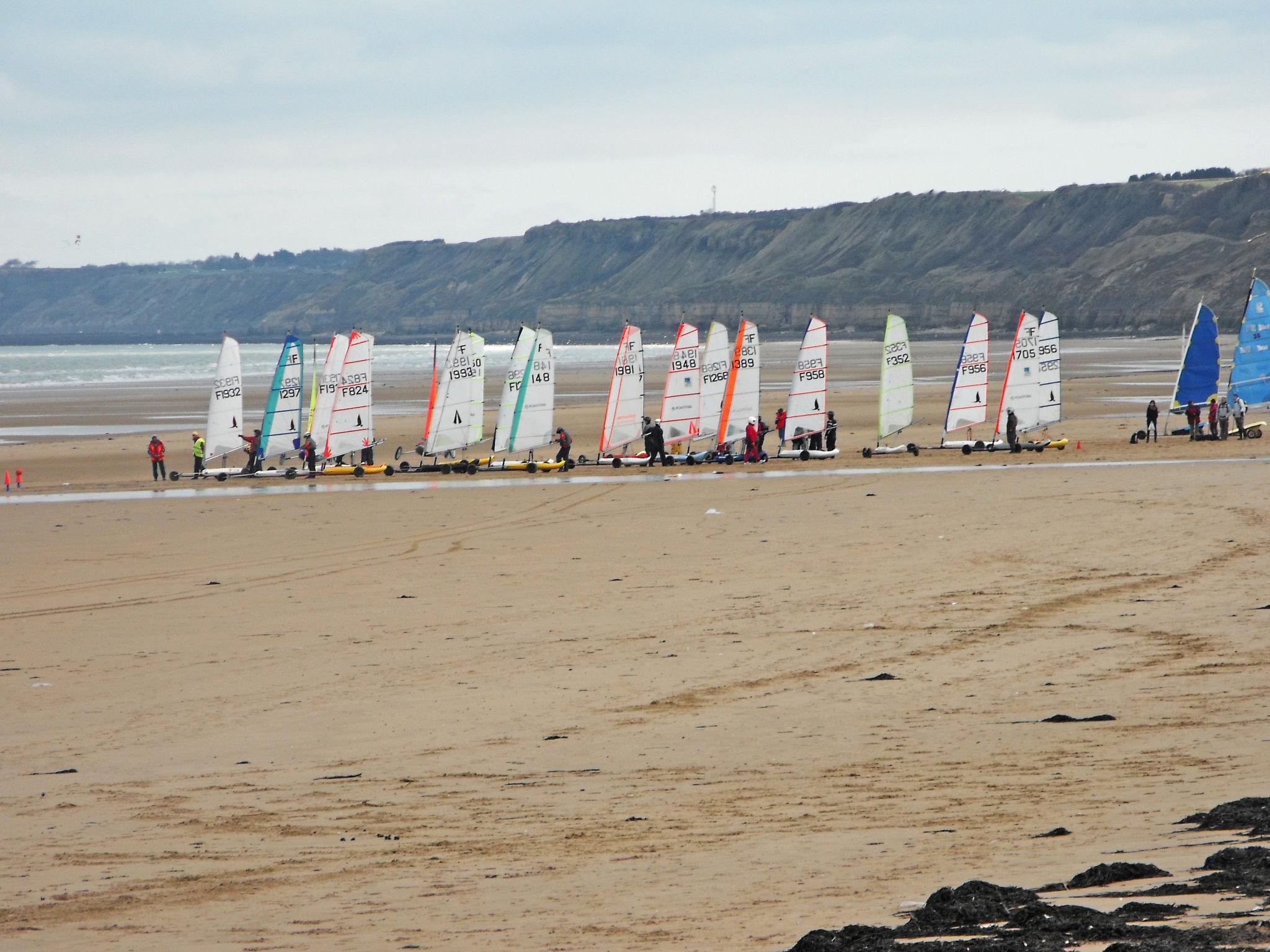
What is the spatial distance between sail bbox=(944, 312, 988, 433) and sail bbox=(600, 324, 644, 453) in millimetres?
7206

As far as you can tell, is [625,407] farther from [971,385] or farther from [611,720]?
[611,720]

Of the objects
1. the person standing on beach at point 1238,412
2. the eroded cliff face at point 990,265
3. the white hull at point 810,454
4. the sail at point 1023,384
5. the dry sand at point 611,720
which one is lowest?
the dry sand at point 611,720

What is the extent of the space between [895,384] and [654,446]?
6104 millimetres

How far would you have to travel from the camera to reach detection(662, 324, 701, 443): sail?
33.4 meters

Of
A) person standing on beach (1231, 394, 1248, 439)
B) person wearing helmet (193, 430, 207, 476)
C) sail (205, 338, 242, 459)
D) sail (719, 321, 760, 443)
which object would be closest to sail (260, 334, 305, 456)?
sail (205, 338, 242, 459)

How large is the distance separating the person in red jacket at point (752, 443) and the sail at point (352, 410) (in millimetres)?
8414

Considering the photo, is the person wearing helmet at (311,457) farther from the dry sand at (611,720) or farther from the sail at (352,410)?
the dry sand at (611,720)

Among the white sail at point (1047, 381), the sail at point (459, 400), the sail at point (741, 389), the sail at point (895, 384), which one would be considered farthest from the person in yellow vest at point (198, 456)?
the white sail at point (1047, 381)

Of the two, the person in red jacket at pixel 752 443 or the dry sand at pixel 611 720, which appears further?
the person in red jacket at pixel 752 443

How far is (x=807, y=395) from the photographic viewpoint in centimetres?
3297

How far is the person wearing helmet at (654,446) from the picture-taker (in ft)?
105

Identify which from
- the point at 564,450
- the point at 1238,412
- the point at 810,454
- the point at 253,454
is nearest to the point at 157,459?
the point at 253,454

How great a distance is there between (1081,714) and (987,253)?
163813mm

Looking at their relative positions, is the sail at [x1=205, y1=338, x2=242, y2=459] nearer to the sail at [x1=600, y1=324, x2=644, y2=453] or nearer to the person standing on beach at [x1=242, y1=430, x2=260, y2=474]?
the person standing on beach at [x1=242, y1=430, x2=260, y2=474]
